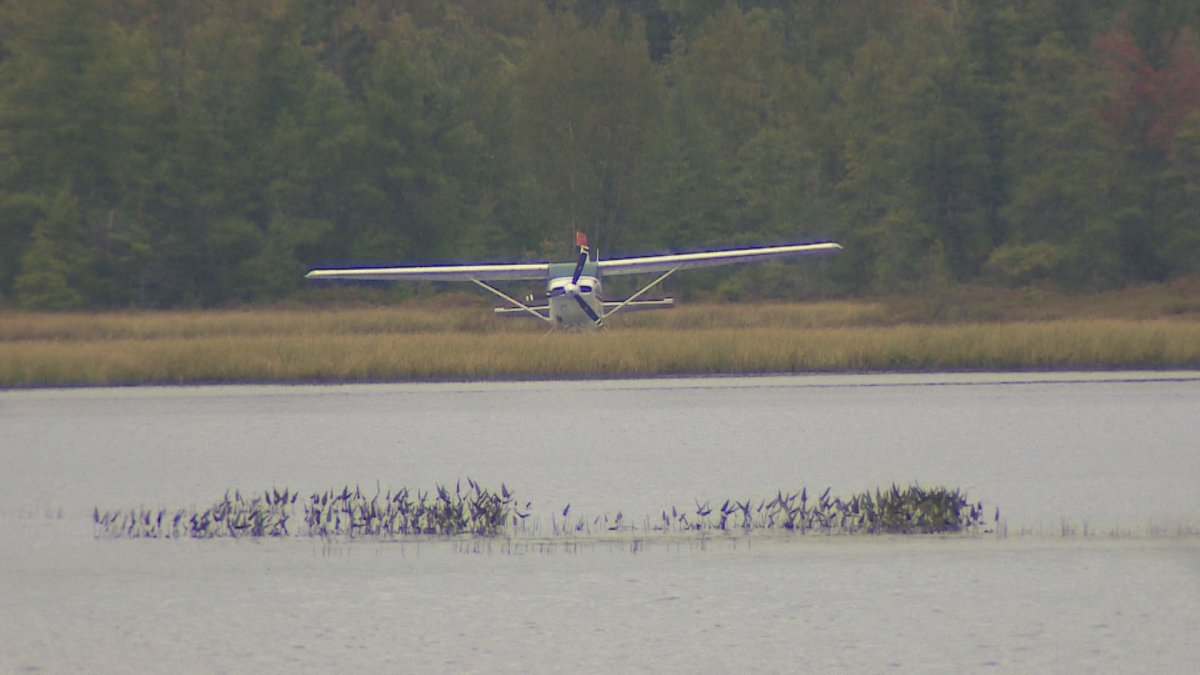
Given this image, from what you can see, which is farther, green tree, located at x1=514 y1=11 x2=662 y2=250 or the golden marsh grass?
green tree, located at x1=514 y1=11 x2=662 y2=250

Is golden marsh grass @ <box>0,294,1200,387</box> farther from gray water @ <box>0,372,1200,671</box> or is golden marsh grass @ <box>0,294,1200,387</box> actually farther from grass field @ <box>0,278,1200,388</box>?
gray water @ <box>0,372,1200,671</box>

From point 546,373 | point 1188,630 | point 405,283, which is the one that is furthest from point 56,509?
point 405,283

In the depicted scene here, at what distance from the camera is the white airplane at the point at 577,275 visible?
28062mm

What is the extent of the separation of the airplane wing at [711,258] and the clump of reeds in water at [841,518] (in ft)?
60.1

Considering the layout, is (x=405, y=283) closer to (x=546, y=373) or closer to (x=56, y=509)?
(x=546, y=373)

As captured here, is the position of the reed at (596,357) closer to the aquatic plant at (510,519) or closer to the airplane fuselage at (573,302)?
the airplane fuselage at (573,302)

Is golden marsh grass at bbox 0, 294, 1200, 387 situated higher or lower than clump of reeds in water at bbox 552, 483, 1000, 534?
higher

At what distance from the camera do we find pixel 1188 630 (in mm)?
7074

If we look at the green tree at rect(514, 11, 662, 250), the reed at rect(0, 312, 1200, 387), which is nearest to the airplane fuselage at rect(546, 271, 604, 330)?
the reed at rect(0, 312, 1200, 387)

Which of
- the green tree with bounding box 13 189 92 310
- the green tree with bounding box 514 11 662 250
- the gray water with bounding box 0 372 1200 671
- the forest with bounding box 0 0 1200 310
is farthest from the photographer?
the green tree with bounding box 514 11 662 250

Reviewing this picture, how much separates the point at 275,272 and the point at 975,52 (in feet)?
65.9

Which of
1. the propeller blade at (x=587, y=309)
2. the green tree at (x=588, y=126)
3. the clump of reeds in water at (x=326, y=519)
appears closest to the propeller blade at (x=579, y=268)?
the propeller blade at (x=587, y=309)

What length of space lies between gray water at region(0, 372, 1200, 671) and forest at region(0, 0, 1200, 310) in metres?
23.9

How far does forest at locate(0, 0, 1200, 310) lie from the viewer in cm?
4247
